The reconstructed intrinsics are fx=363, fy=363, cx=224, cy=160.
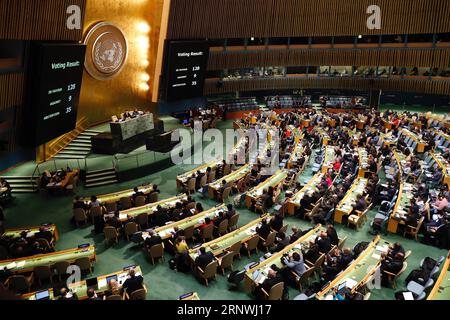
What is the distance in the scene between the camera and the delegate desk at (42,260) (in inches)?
359

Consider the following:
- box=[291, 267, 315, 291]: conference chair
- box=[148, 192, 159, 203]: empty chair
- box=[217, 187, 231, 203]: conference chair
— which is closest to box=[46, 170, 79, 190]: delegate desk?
box=[148, 192, 159, 203]: empty chair

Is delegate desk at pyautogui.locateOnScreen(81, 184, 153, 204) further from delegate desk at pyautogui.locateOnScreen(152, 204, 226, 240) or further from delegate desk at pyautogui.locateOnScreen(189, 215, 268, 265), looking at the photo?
delegate desk at pyautogui.locateOnScreen(189, 215, 268, 265)

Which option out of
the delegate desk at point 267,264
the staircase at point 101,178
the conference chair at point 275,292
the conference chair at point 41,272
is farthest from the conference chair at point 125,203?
the conference chair at point 275,292

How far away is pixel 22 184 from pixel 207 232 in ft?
28.9

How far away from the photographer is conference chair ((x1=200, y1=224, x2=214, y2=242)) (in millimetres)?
11094

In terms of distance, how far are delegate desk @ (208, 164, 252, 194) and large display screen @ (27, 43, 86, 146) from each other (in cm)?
658

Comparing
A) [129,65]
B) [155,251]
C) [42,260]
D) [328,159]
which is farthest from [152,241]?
[129,65]

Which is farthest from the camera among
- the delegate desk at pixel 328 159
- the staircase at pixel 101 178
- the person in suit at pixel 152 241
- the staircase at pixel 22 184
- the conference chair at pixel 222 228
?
the delegate desk at pixel 328 159

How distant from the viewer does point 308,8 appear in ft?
89.7

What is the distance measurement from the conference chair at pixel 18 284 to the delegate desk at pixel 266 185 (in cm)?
773

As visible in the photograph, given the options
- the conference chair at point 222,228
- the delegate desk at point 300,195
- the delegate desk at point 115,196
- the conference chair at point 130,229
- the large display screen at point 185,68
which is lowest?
the conference chair at point 130,229

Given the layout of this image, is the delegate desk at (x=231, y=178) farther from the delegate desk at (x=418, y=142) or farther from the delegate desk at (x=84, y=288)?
the delegate desk at (x=418, y=142)
